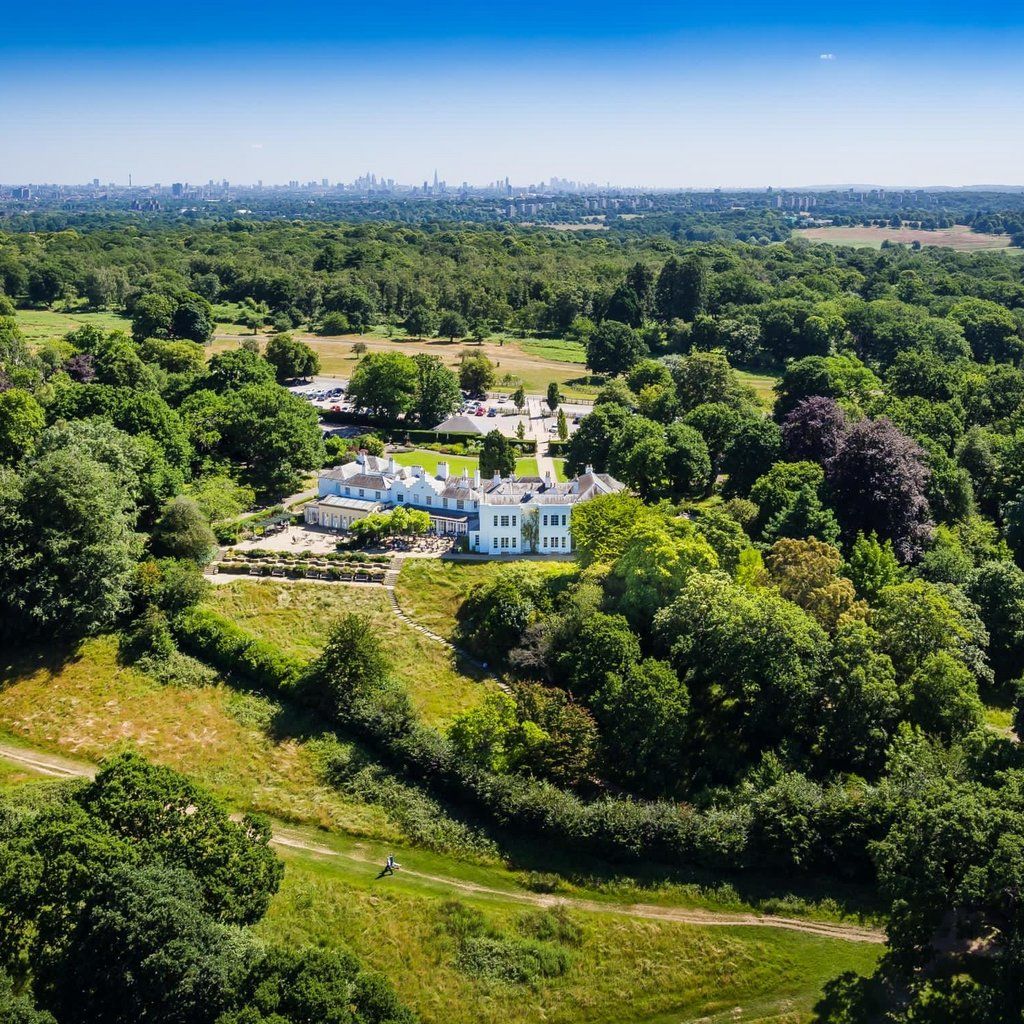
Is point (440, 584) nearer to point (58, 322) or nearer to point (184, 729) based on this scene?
point (184, 729)

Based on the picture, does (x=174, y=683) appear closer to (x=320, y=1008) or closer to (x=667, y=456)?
(x=320, y=1008)

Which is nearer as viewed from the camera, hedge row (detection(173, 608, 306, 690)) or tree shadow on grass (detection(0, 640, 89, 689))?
hedge row (detection(173, 608, 306, 690))

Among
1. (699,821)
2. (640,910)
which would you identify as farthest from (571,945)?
(699,821)

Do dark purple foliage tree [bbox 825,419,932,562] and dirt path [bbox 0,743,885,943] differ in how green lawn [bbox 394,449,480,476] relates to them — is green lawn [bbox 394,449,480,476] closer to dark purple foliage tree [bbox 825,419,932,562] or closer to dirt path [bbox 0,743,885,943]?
dark purple foliage tree [bbox 825,419,932,562]

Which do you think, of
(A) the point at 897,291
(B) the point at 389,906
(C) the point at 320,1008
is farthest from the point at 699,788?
(A) the point at 897,291

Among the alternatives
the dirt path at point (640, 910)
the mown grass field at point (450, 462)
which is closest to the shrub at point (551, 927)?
the dirt path at point (640, 910)

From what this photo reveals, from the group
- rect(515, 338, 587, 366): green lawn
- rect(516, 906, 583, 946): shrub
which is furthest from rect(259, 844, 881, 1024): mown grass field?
rect(515, 338, 587, 366): green lawn
